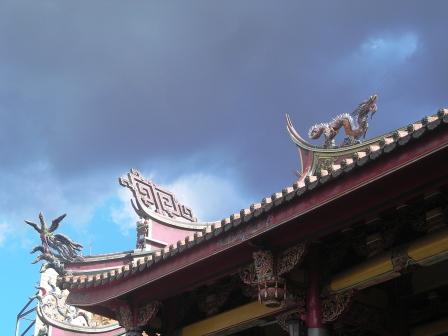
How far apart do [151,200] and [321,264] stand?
33.1 ft

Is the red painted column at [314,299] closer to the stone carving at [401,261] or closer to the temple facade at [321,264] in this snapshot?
the temple facade at [321,264]

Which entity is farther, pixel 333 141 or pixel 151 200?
pixel 151 200

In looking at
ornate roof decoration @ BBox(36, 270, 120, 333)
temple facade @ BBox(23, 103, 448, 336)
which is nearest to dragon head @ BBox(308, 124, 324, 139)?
temple facade @ BBox(23, 103, 448, 336)

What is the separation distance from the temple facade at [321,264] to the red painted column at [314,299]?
0.04 feet

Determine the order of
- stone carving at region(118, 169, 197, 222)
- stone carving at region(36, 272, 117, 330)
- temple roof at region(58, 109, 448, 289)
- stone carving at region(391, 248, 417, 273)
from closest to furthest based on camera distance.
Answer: temple roof at region(58, 109, 448, 289), stone carving at region(391, 248, 417, 273), stone carving at region(118, 169, 197, 222), stone carving at region(36, 272, 117, 330)

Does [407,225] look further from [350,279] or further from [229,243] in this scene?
[229,243]

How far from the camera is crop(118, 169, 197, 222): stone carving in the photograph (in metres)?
17.5

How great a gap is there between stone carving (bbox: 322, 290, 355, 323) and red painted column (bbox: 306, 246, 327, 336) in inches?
2.5

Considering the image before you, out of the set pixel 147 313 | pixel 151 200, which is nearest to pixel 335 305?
pixel 147 313

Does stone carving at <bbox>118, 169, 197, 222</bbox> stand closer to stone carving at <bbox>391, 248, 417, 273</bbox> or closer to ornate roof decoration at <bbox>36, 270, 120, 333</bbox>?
ornate roof decoration at <bbox>36, 270, 120, 333</bbox>

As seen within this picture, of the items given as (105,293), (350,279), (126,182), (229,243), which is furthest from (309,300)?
(126,182)

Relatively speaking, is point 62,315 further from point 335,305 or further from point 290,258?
point 335,305

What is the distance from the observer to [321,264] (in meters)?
8.45

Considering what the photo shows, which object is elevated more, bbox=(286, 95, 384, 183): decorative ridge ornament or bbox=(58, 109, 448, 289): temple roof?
bbox=(286, 95, 384, 183): decorative ridge ornament
